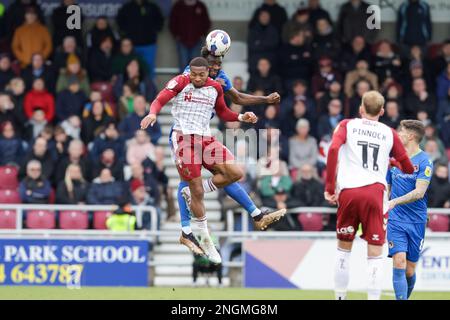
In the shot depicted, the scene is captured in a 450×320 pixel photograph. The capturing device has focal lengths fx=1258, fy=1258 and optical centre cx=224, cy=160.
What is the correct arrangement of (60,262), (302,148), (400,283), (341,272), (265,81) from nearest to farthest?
(341,272) < (400,283) < (60,262) < (302,148) < (265,81)

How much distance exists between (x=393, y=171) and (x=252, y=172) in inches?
280

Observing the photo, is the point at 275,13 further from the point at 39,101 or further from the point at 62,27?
the point at 39,101

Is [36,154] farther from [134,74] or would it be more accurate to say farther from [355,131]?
[355,131]

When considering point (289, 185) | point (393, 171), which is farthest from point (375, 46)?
point (393, 171)

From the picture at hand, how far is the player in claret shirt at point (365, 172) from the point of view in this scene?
13.8m

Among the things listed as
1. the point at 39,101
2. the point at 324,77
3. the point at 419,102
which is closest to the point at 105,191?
the point at 39,101

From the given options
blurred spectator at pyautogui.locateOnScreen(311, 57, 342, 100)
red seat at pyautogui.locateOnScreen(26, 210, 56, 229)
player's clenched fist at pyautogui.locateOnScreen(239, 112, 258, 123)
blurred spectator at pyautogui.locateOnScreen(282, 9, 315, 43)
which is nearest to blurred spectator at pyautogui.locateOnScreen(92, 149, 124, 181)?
red seat at pyautogui.locateOnScreen(26, 210, 56, 229)

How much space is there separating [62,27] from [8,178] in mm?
3983

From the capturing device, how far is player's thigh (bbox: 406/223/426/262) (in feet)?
52.7

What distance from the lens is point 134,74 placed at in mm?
24750

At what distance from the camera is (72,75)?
25000 millimetres

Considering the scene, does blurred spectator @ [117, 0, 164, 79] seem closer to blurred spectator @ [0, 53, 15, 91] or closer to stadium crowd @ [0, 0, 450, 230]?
stadium crowd @ [0, 0, 450, 230]

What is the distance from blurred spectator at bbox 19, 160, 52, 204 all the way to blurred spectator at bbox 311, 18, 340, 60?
6.41 meters

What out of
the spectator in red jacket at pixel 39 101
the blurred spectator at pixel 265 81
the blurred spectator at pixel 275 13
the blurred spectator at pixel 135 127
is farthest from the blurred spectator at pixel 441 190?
the spectator in red jacket at pixel 39 101
